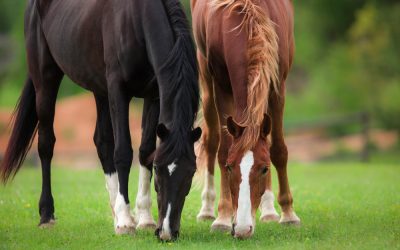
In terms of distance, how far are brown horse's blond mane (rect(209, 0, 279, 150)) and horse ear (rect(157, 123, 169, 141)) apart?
2.03ft

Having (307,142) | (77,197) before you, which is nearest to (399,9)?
(307,142)

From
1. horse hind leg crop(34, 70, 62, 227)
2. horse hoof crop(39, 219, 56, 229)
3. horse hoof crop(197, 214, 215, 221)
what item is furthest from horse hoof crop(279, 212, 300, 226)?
horse hind leg crop(34, 70, 62, 227)

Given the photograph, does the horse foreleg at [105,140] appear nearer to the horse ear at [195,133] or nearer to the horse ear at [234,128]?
the horse ear at [195,133]

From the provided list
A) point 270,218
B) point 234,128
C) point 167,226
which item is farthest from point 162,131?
point 270,218

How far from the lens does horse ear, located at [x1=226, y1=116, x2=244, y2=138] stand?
651cm

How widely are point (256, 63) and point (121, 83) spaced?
140 centimetres

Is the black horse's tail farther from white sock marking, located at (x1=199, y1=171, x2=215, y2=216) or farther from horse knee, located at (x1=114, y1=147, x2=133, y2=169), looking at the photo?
white sock marking, located at (x1=199, y1=171, x2=215, y2=216)

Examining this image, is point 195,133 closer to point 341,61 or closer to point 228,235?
point 228,235

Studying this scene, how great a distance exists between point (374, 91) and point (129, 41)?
19.4 m

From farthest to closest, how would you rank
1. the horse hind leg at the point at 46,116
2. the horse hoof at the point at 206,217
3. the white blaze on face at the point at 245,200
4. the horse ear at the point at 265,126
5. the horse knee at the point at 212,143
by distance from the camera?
the horse knee at the point at 212,143
the horse hind leg at the point at 46,116
the horse hoof at the point at 206,217
the horse ear at the point at 265,126
the white blaze on face at the point at 245,200

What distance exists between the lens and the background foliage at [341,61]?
25.4 metres

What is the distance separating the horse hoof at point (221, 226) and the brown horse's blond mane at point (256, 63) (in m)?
1.36

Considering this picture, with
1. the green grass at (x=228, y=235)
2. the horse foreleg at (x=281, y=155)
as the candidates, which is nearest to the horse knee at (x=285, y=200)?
the horse foreleg at (x=281, y=155)

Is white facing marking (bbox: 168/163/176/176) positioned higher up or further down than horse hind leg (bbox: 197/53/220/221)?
higher up
